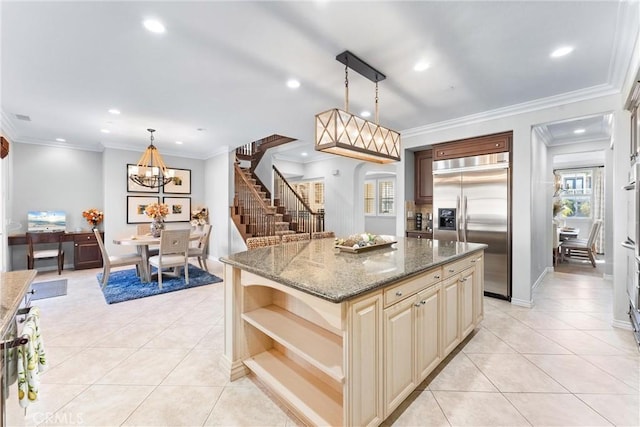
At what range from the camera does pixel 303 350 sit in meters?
1.73

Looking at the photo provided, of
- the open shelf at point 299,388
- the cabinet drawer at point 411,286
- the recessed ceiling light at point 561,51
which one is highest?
the recessed ceiling light at point 561,51

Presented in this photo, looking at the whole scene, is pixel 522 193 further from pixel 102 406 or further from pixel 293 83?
pixel 102 406

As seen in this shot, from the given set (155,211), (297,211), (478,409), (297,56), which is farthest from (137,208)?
(478,409)

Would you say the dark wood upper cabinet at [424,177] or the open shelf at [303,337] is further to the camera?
the dark wood upper cabinet at [424,177]

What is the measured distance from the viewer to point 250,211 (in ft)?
20.2

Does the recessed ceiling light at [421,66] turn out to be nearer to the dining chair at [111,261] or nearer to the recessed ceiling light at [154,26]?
the recessed ceiling light at [154,26]

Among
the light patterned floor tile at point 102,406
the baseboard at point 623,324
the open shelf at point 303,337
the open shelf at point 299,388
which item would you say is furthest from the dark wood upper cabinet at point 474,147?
the light patterned floor tile at point 102,406

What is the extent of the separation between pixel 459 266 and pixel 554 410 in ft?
3.65

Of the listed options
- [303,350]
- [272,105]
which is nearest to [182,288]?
[272,105]

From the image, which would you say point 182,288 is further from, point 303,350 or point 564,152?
point 564,152

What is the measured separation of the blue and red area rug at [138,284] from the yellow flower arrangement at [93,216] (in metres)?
1.40

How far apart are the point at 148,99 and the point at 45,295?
3.38 metres

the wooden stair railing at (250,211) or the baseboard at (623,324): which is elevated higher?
the wooden stair railing at (250,211)

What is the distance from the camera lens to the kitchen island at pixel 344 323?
4.95 feet
